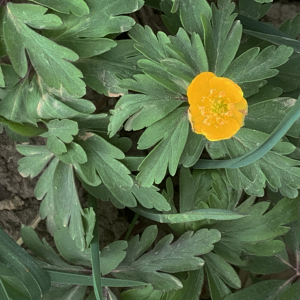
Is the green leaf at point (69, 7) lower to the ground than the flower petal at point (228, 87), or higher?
higher

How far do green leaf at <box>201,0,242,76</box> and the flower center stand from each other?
7 cm

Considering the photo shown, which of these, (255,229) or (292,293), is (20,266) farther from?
(292,293)

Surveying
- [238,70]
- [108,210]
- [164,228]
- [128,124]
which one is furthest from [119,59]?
[164,228]

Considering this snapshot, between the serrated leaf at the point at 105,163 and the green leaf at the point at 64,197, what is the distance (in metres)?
0.08

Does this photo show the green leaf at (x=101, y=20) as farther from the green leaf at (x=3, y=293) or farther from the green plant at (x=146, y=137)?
the green leaf at (x=3, y=293)

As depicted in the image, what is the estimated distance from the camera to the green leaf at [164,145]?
0.95m

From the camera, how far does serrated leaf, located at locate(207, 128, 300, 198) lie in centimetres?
99

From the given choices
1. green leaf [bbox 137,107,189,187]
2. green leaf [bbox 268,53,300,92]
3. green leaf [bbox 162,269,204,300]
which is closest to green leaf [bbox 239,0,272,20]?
green leaf [bbox 268,53,300,92]

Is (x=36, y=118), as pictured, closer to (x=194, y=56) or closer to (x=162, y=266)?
(x=194, y=56)

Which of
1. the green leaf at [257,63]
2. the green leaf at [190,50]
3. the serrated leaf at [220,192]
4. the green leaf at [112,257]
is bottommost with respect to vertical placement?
the green leaf at [112,257]

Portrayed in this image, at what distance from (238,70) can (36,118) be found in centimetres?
59

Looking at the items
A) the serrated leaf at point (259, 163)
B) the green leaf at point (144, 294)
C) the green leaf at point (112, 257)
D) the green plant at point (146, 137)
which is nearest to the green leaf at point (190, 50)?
the green plant at point (146, 137)

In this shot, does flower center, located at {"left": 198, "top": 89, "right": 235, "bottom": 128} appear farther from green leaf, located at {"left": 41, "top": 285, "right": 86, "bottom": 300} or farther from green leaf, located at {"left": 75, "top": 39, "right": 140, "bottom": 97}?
green leaf, located at {"left": 41, "top": 285, "right": 86, "bottom": 300}

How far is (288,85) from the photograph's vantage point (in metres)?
1.10
